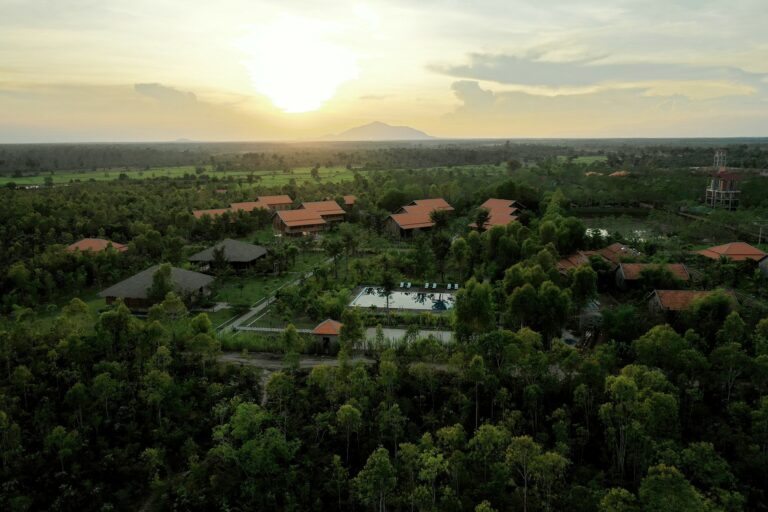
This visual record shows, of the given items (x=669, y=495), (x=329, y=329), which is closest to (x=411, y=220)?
(x=329, y=329)

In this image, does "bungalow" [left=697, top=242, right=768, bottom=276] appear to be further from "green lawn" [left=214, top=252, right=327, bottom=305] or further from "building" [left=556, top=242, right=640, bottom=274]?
Answer: "green lawn" [left=214, top=252, right=327, bottom=305]

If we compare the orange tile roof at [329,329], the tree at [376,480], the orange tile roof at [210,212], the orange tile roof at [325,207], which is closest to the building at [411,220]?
the orange tile roof at [325,207]

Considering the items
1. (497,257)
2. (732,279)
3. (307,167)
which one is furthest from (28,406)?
(307,167)

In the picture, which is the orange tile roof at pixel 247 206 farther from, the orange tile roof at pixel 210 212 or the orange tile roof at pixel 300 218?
the orange tile roof at pixel 300 218

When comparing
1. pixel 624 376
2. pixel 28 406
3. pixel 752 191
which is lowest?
pixel 28 406

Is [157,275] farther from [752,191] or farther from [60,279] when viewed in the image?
[752,191]

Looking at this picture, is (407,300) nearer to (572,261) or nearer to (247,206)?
(572,261)
